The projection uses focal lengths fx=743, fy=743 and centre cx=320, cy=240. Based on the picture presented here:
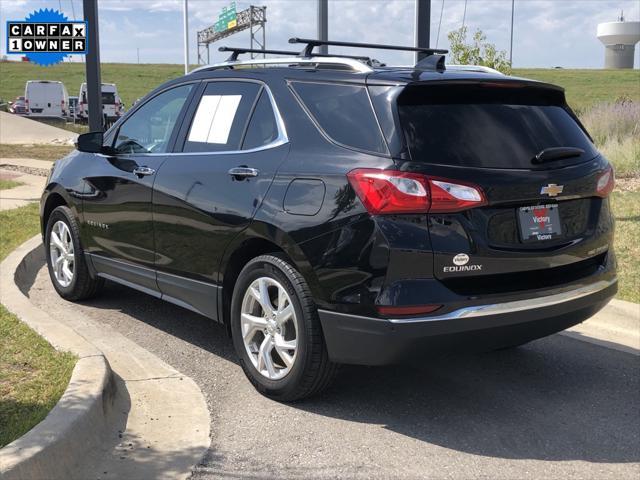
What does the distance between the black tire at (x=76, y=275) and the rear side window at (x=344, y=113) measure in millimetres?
2654

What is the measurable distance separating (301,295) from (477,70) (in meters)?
1.71

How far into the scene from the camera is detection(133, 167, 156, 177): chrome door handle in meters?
5.05

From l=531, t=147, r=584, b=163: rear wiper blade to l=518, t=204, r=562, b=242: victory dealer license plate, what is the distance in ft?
Result: 0.83

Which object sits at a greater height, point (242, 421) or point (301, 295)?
point (301, 295)

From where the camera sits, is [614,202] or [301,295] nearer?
[301,295]

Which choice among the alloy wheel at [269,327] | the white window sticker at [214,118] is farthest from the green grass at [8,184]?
the alloy wheel at [269,327]

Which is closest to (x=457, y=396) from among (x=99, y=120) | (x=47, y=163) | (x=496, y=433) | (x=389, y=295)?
(x=496, y=433)

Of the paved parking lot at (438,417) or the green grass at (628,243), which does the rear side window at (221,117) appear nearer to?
the paved parking lot at (438,417)

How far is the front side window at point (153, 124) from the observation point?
5168 mm

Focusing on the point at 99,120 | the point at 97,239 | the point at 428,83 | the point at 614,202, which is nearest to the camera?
the point at 428,83

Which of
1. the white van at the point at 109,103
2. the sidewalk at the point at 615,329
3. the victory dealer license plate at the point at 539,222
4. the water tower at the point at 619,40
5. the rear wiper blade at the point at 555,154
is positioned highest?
the water tower at the point at 619,40

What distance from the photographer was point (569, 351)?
526cm

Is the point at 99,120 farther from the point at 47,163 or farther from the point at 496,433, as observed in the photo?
the point at 496,433

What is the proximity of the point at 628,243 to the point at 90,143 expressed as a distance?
17.5 feet
